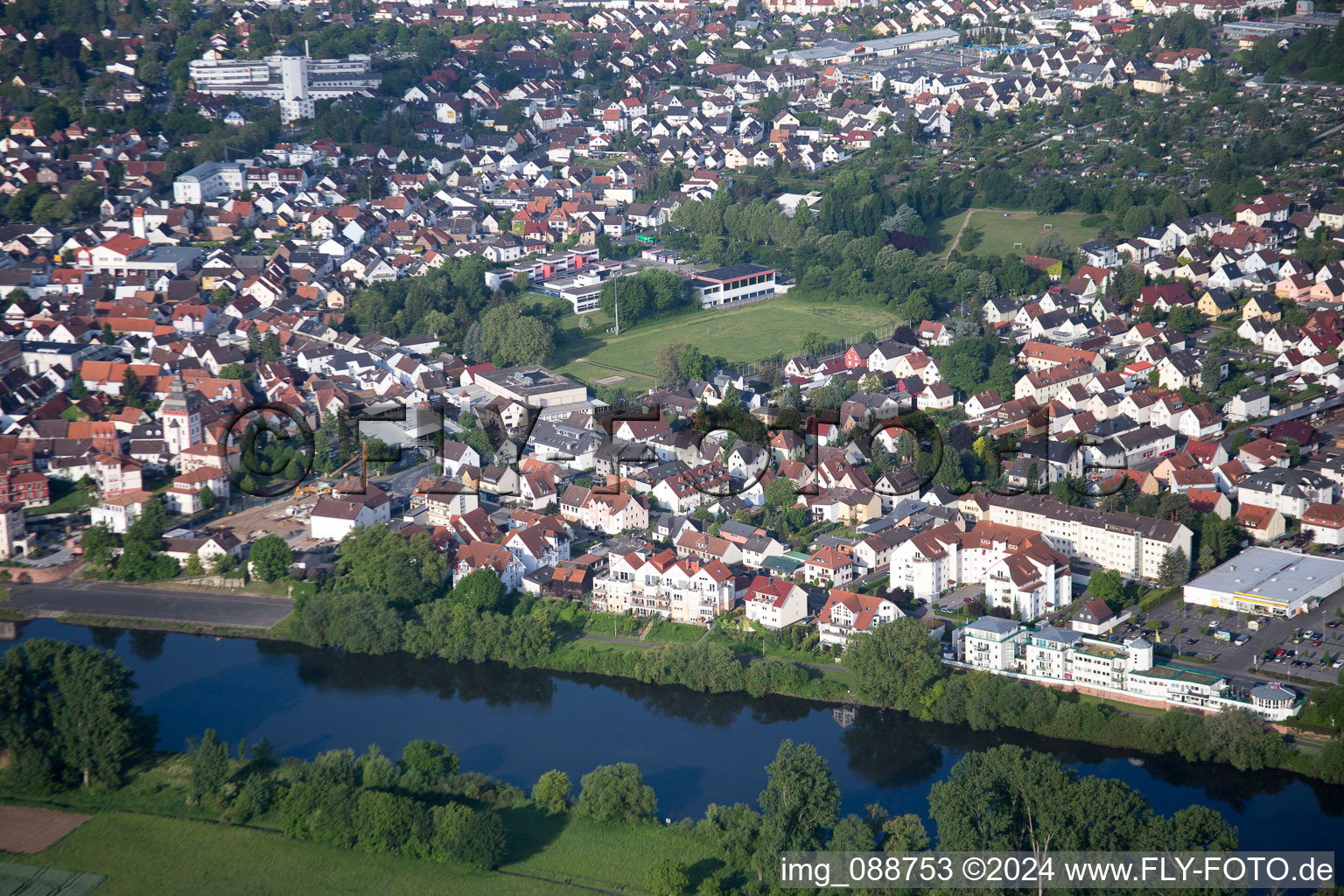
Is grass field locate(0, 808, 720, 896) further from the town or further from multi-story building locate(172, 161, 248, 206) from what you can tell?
multi-story building locate(172, 161, 248, 206)

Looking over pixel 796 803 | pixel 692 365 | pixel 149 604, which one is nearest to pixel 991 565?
pixel 796 803

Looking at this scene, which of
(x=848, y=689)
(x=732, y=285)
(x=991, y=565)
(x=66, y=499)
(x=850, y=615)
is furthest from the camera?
(x=732, y=285)

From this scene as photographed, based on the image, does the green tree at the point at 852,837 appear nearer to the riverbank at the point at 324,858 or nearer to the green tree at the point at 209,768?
the riverbank at the point at 324,858

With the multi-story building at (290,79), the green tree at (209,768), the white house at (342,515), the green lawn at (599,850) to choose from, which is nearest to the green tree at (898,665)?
the green lawn at (599,850)

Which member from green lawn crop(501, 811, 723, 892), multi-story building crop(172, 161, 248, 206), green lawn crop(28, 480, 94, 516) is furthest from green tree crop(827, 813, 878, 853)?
multi-story building crop(172, 161, 248, 206)

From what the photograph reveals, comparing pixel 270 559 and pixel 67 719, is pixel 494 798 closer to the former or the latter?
pixel 67 719

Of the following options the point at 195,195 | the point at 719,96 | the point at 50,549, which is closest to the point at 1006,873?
the point at 50,549

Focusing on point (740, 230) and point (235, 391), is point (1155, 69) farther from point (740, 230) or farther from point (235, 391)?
point (235, 391)

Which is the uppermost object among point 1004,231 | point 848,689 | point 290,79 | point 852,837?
point 290,79
